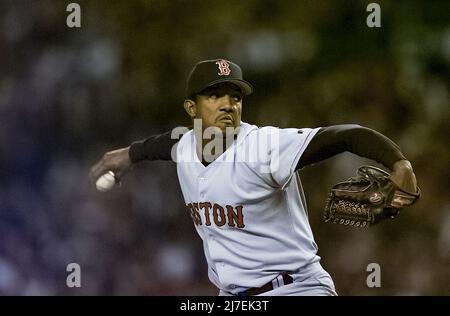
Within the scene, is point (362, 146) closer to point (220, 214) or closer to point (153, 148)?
point (220, 214)

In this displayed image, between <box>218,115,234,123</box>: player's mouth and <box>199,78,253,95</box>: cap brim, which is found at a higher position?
<box>199,78,253,95</box>: cap brim

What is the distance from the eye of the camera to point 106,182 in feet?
10.4

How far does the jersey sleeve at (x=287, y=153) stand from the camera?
7.88 feet

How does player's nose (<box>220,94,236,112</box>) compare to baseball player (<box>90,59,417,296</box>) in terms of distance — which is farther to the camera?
player's nose (<box>220,94,236,112</box>)

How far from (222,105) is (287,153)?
0.39 meters

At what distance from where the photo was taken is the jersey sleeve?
7.88 ft

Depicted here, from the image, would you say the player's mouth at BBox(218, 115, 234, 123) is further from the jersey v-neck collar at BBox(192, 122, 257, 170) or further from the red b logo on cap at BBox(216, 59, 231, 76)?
the red b logo on cap at BBox(216, 59, 231, 76)

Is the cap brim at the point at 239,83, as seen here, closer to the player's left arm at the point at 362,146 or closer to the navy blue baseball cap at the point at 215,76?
the navy blue baseball cap at the point at 215,76

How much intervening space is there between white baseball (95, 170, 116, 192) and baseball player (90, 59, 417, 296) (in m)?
0.51

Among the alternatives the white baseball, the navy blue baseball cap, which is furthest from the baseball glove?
the white baseball

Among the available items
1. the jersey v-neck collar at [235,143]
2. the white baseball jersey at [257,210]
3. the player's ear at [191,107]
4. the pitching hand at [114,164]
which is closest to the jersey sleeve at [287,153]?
the white baseball jersey at [257,210]

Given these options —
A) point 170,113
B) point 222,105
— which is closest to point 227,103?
point 222,105
